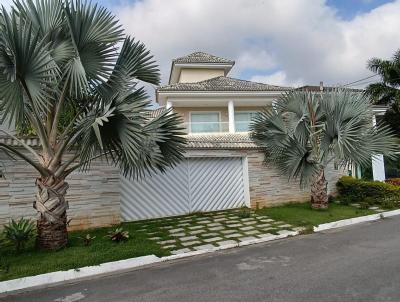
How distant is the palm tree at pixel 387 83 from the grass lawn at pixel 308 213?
54.7ft

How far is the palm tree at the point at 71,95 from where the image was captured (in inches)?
234

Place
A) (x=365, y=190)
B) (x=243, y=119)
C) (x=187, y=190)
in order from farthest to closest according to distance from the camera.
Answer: (x=243, y=119) → (x=365, y=190) → (x=187, y=190)

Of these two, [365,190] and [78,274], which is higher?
[365,190]

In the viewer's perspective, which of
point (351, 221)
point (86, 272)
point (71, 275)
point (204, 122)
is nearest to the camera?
point (71, 275)

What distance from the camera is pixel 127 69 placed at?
7770mm

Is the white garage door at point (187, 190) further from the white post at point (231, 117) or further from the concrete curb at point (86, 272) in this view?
the white post at point (231, 117)

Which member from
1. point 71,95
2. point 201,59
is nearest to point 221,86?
point 201,59

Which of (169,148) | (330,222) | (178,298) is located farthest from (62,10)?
(330,222)

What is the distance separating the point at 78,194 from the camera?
943cm

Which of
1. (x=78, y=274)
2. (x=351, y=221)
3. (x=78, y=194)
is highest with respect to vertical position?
(x=78, y=194)

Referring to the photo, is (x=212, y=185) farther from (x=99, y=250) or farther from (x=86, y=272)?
(x=86, y=272)

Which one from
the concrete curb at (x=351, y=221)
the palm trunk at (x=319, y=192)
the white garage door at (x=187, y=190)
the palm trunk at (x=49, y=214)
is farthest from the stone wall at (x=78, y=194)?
the palm trunk at (x=319, y=192)

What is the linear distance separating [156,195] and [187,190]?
45.4 inches

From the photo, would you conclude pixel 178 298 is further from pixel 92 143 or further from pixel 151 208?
pixel 151 208
